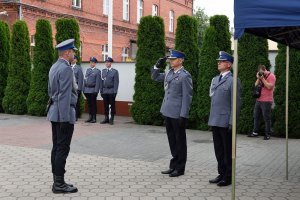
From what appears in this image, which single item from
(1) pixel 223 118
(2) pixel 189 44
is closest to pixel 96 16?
(2) pixel 189 44

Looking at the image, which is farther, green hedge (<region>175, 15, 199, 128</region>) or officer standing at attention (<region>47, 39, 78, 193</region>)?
green hedge (<region>175, 15, 199, 128</region>)

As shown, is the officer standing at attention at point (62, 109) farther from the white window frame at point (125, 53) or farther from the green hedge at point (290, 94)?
the white window frame at point (125, 53)

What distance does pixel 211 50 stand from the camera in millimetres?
12797

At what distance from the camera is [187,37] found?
43.9 feet

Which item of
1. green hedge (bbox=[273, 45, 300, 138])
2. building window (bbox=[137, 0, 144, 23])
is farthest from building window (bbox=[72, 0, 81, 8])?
green hedge (bbox=[273, 45, 300, 138])

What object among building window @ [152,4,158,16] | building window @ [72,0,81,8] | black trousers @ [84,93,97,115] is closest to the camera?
black trousers @ [84,93,97,115]

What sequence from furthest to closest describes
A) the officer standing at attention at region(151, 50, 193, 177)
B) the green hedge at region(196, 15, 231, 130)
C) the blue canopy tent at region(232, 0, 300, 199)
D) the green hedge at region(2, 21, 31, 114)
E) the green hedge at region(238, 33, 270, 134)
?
the green hedge at region(2, 21, 31, 114) → the green hedge at region(196, 15, 231, 130) → the green hedge at region(238, 33, 270, 134) → the officer standing at attention at region(151, 50, 193, 177) → the blue canopy tent at region(232, 0, 300, 199)

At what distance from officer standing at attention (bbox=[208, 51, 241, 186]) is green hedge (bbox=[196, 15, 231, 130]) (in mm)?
6015

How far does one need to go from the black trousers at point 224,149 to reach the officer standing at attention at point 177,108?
2.07 feet

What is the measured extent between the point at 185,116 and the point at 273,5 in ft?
8.86

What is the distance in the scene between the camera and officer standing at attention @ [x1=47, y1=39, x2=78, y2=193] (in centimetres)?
596

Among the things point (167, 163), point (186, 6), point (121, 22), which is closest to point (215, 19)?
point (167, 163)

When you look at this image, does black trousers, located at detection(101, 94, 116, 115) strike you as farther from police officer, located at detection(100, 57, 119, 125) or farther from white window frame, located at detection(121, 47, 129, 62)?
→ white window frame, located at detection(121, 47, 129, 62)

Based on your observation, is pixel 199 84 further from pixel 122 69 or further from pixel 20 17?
pixel 20 17
